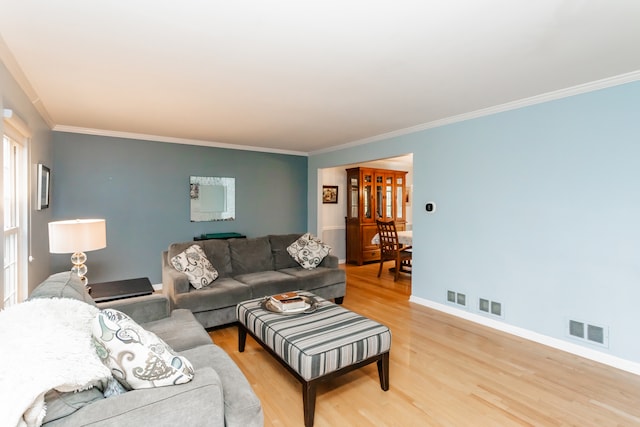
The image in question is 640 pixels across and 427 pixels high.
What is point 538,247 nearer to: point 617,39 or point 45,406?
point 617,39

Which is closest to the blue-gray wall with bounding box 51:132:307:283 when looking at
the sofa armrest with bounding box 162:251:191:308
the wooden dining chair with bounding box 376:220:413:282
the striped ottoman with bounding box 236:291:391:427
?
the sofa armrest with bounding box 162:251:191:308

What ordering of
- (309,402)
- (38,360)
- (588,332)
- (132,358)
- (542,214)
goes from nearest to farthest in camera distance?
(38,360), (132,358), (309,402), (588,332), (542,214)

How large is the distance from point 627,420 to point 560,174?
1913 millimetres

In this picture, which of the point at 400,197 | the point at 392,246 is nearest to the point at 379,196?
the point at 400,197

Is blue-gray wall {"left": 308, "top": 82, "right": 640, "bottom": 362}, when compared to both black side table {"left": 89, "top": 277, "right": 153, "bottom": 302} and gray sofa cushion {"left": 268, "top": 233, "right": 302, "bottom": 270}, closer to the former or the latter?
gray sofa cushion {"left": 268, "top": 233, "right": 302, "bottom": 270}

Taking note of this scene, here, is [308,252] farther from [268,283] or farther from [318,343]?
[318,343]

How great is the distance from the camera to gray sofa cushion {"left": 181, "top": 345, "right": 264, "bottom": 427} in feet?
4.42

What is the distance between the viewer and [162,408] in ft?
3.74

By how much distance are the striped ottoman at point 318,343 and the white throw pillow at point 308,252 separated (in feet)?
5.20

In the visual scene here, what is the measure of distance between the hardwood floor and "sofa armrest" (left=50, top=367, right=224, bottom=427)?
0.81 metres

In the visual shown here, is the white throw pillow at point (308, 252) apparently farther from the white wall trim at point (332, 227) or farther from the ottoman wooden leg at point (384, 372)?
the white wall trim at point (332, 227)

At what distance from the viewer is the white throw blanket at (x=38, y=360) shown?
0.89 meters

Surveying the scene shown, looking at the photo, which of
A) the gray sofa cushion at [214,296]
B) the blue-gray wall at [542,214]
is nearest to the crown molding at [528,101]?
the blue-gray wall at [542,214]

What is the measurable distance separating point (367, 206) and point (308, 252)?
2770 mm
